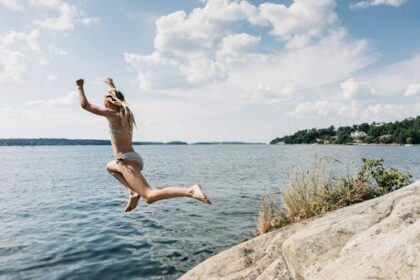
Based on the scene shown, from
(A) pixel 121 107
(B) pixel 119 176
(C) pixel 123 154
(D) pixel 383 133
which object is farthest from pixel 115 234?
(D) pixel 383 133

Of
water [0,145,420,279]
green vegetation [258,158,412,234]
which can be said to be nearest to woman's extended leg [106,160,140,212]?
water [0,145,420,279]

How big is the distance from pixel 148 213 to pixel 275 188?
1079cm

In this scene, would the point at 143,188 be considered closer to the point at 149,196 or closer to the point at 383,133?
the point at 149,196

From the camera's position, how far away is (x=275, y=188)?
92.1 ft

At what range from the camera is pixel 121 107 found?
697 cm

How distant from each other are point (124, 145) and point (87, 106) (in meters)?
1.04

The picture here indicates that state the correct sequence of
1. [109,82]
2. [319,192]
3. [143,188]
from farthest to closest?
[319,192]
[109,82]
[143,188]

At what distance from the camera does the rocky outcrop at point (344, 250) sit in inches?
187

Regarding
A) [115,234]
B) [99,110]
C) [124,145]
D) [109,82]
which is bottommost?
[115,234]

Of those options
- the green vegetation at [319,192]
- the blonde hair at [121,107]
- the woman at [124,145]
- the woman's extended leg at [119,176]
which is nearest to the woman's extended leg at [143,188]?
the woman at [124,145]

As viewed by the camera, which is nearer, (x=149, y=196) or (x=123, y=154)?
(x=149, y=196)

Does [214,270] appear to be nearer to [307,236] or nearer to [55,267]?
[307,236]

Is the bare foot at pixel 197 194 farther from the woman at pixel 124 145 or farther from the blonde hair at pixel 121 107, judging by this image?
the blonde hair at pixel 121 107

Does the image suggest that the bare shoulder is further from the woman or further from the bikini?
the bikini
